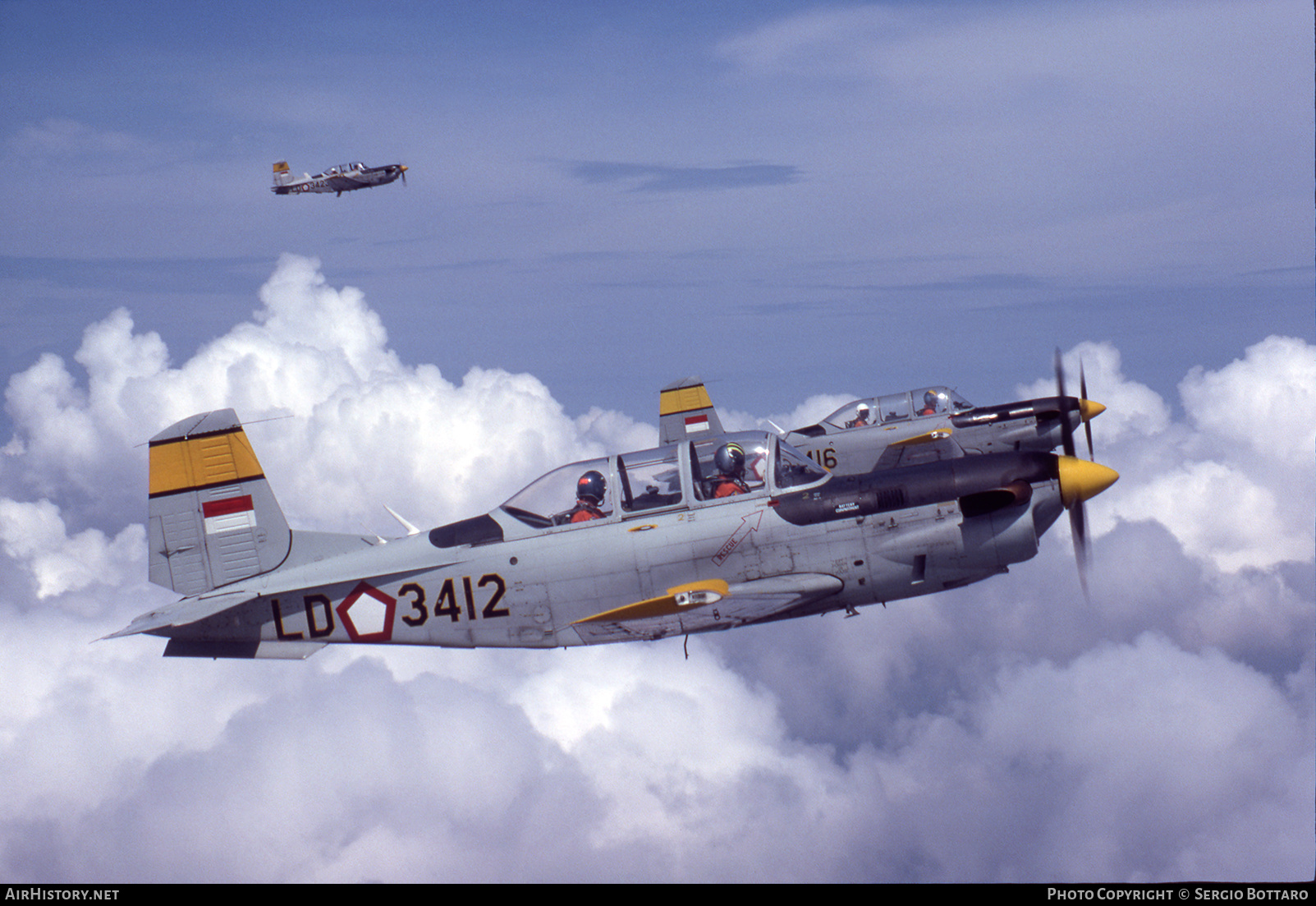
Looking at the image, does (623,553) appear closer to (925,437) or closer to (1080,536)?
(1080,536)

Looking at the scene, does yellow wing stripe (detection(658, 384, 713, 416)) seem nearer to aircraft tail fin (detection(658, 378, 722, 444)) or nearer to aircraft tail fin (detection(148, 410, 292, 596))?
aircraft tail fin (detection(658, 378, 722, 444))

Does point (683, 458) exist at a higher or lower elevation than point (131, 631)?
higher

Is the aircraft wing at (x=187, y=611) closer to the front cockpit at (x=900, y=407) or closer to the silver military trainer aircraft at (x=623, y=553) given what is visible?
the silver military trainer aircraft at (x=623, y=553)

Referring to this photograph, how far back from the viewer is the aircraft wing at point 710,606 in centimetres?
1355

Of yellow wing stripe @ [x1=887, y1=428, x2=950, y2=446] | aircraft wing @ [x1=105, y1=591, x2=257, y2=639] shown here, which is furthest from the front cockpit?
aircraft wing @ [x1=105, y1=591, x2=257, y2=639]

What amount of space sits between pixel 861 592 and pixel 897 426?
11847mm

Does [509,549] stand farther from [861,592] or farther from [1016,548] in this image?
[1016,548]

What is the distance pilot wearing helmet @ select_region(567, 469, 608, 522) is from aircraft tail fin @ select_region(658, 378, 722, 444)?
16.0 m

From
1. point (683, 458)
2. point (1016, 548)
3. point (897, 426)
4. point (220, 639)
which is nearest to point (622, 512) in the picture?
point (683, 458)

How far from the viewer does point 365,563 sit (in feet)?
49.9

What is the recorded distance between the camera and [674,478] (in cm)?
1430

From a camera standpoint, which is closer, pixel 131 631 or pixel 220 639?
pixel 131 631

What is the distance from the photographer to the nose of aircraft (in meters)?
13.6

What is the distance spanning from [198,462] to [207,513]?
795mm
